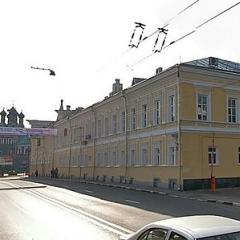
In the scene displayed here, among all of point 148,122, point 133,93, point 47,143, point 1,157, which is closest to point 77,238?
point 148,122

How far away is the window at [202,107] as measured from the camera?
3282 cm

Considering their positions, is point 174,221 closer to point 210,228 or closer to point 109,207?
point 210,228

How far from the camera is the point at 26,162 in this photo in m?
Answer: 115

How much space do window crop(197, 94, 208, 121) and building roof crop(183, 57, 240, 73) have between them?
2473mm

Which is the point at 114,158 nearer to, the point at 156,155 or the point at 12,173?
the point at 156,155

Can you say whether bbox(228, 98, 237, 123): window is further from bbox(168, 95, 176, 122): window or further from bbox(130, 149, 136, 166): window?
bbox(130, 149, 136, 166): window

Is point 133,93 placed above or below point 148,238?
above

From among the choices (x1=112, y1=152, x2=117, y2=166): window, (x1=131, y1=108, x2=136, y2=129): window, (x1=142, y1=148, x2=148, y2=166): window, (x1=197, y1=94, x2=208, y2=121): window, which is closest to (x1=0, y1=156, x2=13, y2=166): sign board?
(x1=112, y1=152, x2=117, y2=166): window

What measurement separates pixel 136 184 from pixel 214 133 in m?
8.77

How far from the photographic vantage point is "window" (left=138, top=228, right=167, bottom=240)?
5145mm

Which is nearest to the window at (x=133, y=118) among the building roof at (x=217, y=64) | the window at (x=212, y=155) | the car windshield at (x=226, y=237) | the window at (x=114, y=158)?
the window at (x=114, y=158)

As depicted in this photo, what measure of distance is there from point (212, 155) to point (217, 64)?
26.9 ft

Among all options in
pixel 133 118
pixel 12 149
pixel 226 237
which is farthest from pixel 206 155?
pixel 12 149

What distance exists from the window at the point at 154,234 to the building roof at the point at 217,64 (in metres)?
29.4
